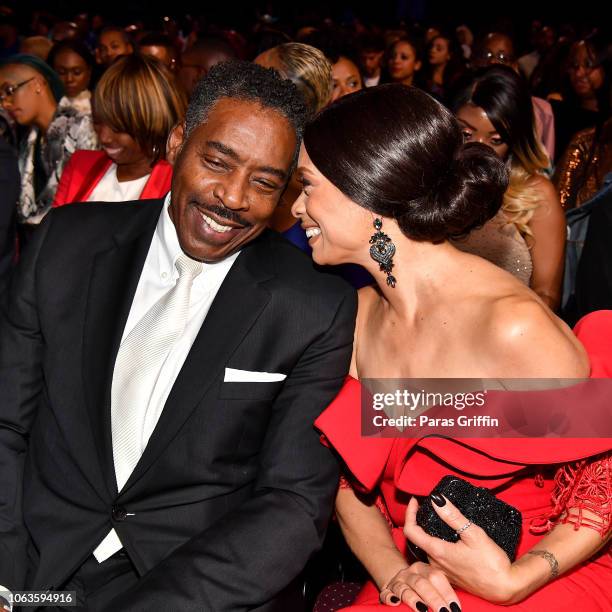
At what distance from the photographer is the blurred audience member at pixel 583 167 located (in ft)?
14.1

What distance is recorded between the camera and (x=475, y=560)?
1.89m

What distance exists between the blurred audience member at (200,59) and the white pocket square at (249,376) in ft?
12.3

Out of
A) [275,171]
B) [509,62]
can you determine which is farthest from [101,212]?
[509,62]

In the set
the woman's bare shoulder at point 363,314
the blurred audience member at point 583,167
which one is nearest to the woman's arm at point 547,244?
the blurred audience member at point 583,167

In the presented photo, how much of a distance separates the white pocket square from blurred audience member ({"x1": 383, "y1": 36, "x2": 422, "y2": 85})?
701 centimetres

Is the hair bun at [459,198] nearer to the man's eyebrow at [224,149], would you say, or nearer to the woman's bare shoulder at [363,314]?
the woman's bare shoulder at [363,314]

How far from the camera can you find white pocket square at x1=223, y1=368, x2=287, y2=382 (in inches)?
81.0

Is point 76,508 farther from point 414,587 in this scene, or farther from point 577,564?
point 577,564

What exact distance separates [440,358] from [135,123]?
7.38 ft

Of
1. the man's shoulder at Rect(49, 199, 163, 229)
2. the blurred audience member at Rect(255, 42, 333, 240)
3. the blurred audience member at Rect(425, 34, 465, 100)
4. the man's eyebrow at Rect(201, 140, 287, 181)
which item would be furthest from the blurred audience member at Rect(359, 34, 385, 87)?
the man's eyebrow at Rect(201, 140, 287, 181)

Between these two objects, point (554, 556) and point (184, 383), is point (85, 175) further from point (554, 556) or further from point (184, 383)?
point (554, 556)

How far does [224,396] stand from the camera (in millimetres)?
2047

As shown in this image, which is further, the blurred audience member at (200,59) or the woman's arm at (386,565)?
the blurred audience member at (200,59)

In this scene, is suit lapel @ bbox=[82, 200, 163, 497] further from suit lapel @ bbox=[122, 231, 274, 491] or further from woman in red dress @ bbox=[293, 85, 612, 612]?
woman in red dress @ bbox=[293, 85, 612, 612]
